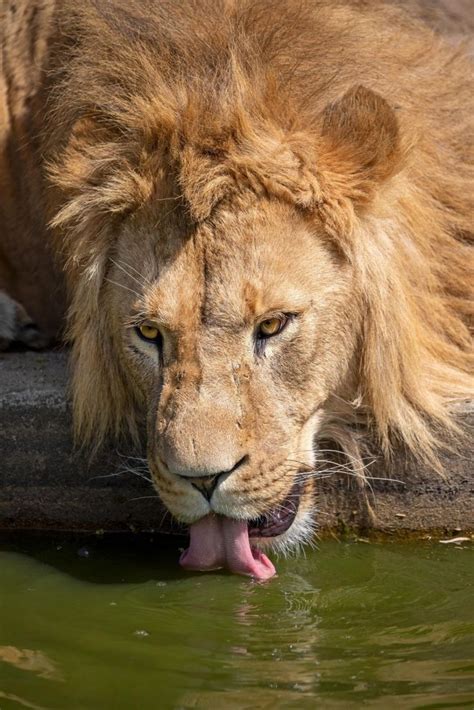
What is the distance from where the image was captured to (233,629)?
15.5ft

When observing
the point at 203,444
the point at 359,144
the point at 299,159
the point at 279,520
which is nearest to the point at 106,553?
the point at 279,520

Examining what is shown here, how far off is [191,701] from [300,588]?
3.16 ft

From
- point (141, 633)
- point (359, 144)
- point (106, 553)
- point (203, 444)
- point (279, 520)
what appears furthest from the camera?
point (106, 553)

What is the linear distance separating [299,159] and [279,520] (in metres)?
1.26

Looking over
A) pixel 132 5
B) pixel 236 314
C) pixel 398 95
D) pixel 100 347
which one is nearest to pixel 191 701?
pixel 236 314

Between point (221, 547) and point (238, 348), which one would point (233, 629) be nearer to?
point (221, 547)

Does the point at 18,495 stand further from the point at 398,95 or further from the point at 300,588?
the point at 398,95

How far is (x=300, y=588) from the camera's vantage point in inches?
199

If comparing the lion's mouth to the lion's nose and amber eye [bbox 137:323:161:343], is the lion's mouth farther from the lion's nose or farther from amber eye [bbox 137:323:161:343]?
amber eye [bbox 137:323:161:343]

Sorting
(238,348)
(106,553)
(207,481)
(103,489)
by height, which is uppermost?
(238,348)

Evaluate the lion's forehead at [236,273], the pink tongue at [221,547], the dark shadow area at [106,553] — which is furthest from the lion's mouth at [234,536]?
the lion's forehead at [236,273]

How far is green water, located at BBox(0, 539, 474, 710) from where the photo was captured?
13.9 feet

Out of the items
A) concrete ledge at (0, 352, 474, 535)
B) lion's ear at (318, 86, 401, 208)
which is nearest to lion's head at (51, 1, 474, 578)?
lion's ear at (318, 86, 401, 208)

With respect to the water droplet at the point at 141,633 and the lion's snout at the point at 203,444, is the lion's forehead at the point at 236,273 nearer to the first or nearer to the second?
the lion's snout at the point at 203,444
